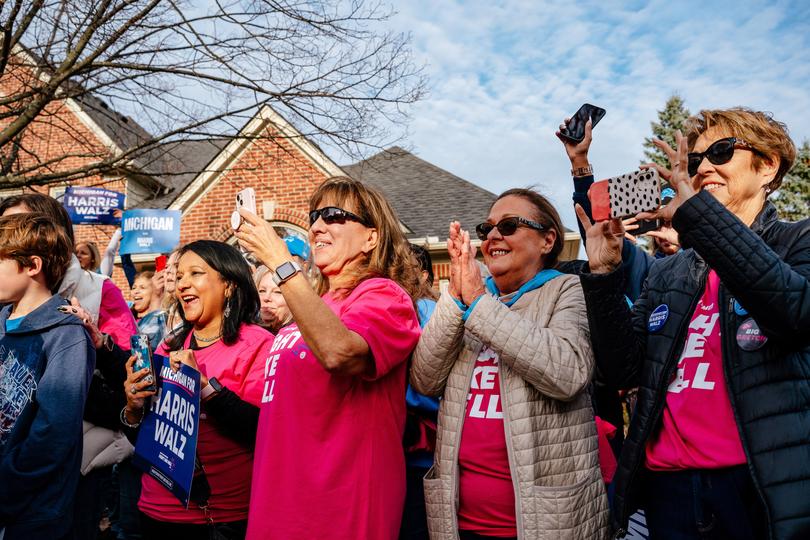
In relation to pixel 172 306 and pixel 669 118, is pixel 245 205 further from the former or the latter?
pixel 669 118

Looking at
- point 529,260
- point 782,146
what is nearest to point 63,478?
point 529,260

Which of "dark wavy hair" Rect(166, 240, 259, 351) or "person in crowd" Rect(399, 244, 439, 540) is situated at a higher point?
"dark wavy hair" Rect(166, 240, 259, 351)

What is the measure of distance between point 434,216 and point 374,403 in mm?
12222

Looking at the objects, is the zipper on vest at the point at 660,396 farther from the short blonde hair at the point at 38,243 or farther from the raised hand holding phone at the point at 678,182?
the short blonde hair at the point at 38,243

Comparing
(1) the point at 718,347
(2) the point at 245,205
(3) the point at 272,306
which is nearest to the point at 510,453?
(1) the point at 718,347

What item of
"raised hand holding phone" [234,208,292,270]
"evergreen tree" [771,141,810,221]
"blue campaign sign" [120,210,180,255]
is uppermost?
"evergreen tree" [771,141,810,221]

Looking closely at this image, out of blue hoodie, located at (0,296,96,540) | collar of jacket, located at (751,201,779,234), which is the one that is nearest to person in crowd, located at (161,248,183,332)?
blue hoodie, located at (0,296,96,540)

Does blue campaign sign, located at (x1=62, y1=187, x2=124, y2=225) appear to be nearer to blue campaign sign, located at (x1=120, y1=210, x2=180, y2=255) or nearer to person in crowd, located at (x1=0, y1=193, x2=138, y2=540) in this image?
blue campaign sign, located at (x1=120, y1=210, x2=180, y2=255)

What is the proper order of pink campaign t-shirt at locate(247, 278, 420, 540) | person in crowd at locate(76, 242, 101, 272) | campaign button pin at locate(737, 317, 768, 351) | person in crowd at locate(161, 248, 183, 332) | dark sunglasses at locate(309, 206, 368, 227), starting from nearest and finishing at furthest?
campaign button pin at locate(737, 317, 768, 351) → pink campaign t-shirt at locate(247, 278, 420, 540) → dark sunglasses at locate(309, 206, 368, 227) → person in crowd at locate(161, 248, 183, 332) → person in crowd at locate(76, 242, 101, 272)

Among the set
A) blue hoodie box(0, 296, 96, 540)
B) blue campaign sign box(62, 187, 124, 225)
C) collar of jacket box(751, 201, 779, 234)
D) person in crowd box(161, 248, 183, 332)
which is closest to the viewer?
collar of jacket box(751, 201, 779, 234)

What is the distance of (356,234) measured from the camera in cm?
226

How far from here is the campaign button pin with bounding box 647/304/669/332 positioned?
82.5 inches

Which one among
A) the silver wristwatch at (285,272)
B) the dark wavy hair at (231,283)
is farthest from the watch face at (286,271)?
the dark wavy hair at (231,283)

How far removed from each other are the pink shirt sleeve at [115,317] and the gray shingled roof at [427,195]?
9204 millimetres
